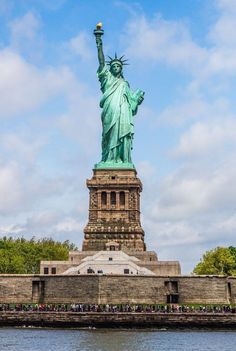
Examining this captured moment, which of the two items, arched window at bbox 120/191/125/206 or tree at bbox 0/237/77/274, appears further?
tree at bbox 0/237/77/274

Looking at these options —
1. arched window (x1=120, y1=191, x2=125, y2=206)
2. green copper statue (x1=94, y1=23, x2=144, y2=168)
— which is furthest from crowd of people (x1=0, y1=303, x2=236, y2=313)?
green copper statue (x1=94, y1=23, x2=144, y2=168)

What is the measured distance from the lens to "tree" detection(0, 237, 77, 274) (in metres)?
71.9

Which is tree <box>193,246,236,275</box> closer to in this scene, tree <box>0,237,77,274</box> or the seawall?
tree <box>0,237,77,274</box>

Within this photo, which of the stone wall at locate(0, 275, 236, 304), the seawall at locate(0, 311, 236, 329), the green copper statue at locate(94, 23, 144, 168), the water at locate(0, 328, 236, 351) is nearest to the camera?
the water at locate(0, 328, 236, 351)

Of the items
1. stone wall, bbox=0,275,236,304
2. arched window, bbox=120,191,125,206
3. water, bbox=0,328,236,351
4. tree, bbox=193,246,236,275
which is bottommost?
water, bbox=0,328,236,351

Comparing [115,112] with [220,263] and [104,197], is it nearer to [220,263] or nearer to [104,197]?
[104,197]

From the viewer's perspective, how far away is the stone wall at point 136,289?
52594 mm

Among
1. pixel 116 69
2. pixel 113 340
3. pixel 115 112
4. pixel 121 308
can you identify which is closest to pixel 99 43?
pixel 116 69

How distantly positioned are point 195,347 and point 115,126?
119 ft

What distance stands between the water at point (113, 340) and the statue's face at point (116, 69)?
32.7m

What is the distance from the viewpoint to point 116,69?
6988 cm

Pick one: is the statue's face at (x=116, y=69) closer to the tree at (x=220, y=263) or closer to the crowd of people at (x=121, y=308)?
the tree at (x=220, y=263)

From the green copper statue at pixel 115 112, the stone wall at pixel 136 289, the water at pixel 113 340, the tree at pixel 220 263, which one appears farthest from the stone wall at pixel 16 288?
the tree at pixel 220 263

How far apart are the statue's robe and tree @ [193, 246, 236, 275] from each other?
14.4 metres
